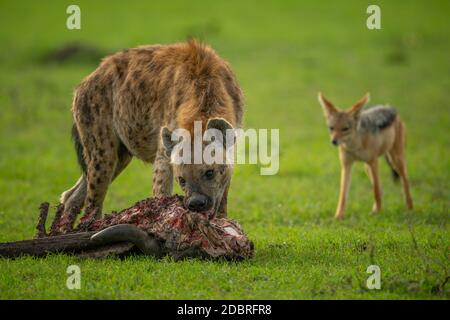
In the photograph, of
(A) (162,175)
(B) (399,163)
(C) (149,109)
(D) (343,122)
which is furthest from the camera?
(B) (399,163)

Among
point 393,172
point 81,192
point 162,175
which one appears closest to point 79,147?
point 81,192

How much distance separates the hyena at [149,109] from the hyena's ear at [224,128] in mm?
94

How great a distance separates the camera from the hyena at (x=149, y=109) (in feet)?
18.5

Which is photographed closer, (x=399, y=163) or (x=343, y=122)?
(x=343, y=122)

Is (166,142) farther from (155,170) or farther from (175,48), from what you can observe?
(175,48)

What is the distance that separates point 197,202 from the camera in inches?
207

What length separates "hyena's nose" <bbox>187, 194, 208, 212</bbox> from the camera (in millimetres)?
5242

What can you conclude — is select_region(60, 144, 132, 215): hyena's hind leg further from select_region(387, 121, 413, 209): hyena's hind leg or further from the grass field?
select_region(387, 121, 413, 209): hyena's hind leg

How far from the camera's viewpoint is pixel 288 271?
5258 mm

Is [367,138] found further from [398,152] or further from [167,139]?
[167,139]

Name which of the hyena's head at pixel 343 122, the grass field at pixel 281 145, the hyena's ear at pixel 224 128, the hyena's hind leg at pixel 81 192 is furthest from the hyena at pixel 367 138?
the hyena's ear at pixel 224 128

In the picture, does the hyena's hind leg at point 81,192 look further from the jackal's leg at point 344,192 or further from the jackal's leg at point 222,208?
the jackal's leg at point 344,192

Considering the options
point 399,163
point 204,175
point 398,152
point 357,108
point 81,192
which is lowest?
point 81,192

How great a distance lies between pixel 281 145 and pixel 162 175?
6.67 metres
